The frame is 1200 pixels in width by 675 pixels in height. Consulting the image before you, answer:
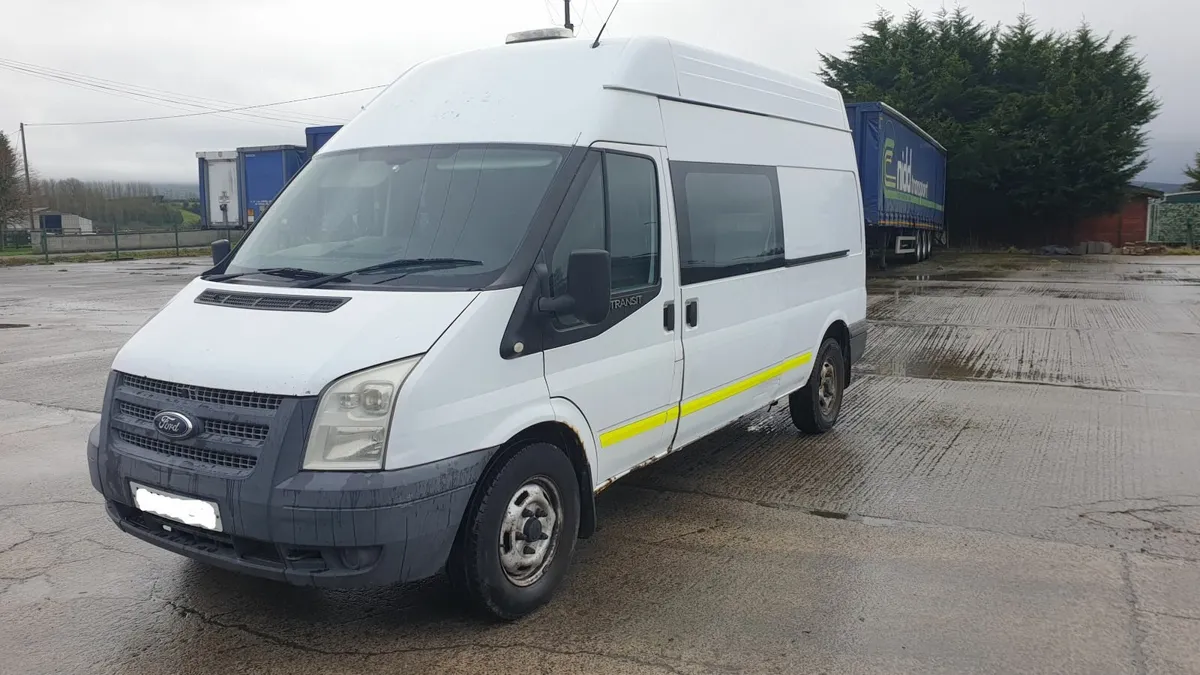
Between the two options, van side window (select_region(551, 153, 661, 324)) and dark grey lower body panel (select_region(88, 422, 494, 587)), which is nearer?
dark grey lower body panel (select_region(88, 422, 494, 587))

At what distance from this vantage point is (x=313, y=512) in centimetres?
327

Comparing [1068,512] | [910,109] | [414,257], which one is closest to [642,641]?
[414,257]

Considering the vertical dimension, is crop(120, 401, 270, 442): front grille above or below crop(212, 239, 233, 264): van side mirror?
below

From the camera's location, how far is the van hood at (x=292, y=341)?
3.34m

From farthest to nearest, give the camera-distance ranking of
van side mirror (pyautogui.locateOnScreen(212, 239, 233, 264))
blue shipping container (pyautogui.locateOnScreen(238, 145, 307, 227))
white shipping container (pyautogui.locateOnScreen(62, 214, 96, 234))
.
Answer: white shipping container (pyautogui.locateOnScreen(62, 214, 96, 234)) → blue shipping container (pyautogui.locateOnScreen(238, 145, 307, 227)) → van side mirror (pyautogui.locateOnScreen(212, 239, 233, 264))

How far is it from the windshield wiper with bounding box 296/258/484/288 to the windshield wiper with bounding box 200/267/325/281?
86mm

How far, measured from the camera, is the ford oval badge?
136 inches

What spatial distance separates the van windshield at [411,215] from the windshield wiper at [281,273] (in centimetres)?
2

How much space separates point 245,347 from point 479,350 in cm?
89

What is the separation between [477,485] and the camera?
3678 millimetres

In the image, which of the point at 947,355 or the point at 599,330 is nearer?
the point at 599,330

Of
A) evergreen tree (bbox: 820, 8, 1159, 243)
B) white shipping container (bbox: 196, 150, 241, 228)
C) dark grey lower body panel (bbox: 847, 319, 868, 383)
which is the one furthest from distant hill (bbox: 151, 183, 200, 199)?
dark grey lower body panel (bbox: 847, 319, 868, 383)

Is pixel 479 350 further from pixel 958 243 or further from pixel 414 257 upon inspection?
pixel 958 243

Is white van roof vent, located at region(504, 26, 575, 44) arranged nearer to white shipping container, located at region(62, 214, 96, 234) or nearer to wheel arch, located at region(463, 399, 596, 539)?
wheel arch, located at region(463, 399, 596, 539)
